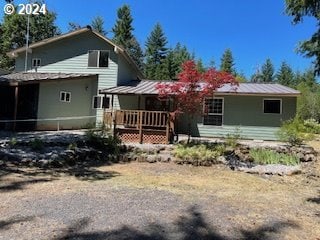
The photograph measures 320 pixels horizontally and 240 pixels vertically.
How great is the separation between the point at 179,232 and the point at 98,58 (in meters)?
17.8

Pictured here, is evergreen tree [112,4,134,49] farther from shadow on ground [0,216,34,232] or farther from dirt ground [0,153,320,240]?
shadow on ground [0,216,34,232]

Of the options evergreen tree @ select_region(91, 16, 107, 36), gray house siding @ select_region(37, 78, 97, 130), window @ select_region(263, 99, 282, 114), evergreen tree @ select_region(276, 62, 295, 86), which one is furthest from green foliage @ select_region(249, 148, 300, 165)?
evergreen tree @ select_region(276, 62, 295, 86)

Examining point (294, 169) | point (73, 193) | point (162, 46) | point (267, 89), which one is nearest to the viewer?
point (73, 193)

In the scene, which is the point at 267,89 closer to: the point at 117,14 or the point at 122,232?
the point at 122,232

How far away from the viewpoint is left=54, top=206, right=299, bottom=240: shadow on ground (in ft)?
19.1

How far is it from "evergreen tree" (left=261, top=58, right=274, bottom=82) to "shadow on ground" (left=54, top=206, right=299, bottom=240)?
7463 centimetres

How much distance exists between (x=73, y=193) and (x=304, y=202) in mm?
5359

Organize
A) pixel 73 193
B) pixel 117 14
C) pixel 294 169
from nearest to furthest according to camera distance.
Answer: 1. pixel 73 193
2. pixel 294 169
3. pixel 117 14

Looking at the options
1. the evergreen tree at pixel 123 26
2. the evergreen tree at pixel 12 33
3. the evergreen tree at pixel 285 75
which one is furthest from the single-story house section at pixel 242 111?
the evergreen tree at pixel 285 75

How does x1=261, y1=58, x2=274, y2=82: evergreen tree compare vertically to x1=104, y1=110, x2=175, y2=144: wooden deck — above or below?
above

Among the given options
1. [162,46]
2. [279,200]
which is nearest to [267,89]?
[279,200]

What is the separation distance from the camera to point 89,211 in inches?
278

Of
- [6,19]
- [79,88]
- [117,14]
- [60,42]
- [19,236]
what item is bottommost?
[19,236]

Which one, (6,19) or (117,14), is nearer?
(6,19)
